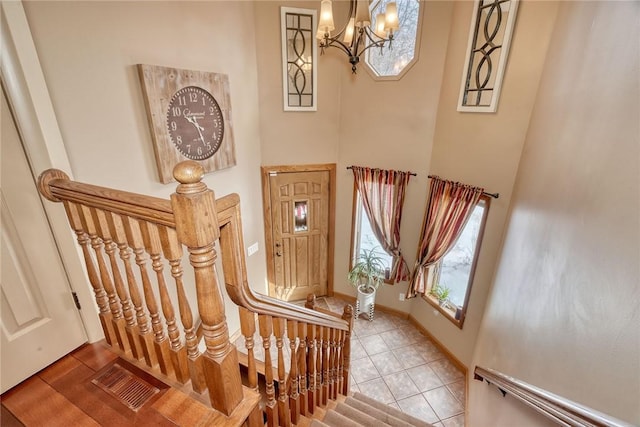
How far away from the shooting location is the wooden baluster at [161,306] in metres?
0.98

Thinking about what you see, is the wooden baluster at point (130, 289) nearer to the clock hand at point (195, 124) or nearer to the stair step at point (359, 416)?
the stair step at point (359, 416)

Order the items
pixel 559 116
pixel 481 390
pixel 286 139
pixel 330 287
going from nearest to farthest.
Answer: pixel 559 116
pixel 481 390
pixel 286 139
pixel 330 287

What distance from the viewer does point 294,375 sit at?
5.25ft

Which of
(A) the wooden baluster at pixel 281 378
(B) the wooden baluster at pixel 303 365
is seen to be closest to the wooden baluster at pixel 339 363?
(B) the wooden baluster at pixel 303 365

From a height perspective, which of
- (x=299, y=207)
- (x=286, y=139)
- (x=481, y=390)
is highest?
(x=286, y=139)

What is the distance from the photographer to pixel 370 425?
2105mm

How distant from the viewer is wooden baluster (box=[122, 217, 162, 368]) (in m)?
1.02

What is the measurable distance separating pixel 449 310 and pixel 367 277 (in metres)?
1.15

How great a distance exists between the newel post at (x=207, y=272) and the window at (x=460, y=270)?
285cm

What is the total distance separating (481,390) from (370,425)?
1209 millimetres

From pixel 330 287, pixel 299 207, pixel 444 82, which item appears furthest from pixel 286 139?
pixel 330 287

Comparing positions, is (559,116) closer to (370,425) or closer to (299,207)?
(370,425)

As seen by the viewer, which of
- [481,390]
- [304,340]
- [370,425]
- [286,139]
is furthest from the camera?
[286,139]

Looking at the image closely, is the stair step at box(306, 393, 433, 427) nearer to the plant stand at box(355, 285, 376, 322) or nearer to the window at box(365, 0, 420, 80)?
the plant stand at box(355, 285, 376, 322)
